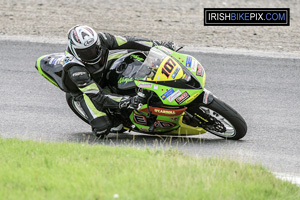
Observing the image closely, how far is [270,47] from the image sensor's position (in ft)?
41.8

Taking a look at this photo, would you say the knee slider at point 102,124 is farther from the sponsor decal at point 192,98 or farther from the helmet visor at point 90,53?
the sponsor decal at point 192,98

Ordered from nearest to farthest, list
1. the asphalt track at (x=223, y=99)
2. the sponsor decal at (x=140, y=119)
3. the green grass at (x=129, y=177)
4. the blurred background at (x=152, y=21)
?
the green grass at (x=129, y=177), the asphalt track at (x=223, y=99), the sponsor decal at (x=140, y=119), the blurred background at (x=152, y=21)

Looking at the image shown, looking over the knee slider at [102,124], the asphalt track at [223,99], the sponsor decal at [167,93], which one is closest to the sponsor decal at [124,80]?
the knee slider at [102,124]

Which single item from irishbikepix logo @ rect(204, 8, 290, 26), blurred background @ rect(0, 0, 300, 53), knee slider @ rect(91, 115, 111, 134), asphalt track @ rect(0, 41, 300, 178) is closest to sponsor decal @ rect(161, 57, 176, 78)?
asphalt track @ rect(0, 41, 300, 178)

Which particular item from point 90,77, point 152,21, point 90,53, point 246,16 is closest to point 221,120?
point 90,77

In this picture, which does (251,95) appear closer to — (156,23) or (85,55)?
(85,55)

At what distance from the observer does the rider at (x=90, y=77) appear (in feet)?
23.5

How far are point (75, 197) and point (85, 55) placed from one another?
2858mm

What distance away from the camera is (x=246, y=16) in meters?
15.2

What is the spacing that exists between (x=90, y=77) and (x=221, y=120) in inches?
69.4

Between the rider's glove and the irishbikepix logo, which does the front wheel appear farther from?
the irishbikepix logo

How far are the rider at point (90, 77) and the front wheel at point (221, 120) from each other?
0.82 m

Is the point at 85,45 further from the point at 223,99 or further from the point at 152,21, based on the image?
the point at 152,21

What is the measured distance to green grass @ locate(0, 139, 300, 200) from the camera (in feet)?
15.8
